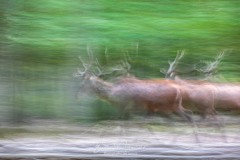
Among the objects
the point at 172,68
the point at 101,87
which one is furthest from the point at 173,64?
the point at 101,87

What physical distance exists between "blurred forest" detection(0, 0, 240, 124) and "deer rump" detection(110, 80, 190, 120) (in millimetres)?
412

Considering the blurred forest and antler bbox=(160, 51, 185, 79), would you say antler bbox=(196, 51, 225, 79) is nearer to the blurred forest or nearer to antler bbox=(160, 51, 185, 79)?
the blurred forest

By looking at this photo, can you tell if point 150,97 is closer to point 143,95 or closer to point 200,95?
point 143,95

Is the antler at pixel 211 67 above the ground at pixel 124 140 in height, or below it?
above

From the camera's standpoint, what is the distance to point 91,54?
126 inches

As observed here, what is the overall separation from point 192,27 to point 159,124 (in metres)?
0.80

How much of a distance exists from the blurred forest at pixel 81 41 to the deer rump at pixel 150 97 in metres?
0.41

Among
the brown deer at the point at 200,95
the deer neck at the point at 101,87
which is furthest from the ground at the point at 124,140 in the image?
the deer neck at the point at 101,87

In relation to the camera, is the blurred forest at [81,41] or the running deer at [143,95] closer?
the running deer at [143,95]

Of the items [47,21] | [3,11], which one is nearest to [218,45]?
[47,21]

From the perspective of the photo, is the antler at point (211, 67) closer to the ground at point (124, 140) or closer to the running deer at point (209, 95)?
the running deer at point (209, 95)

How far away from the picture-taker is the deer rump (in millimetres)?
2717

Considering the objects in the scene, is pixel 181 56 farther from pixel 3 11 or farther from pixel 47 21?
pixel 3 11

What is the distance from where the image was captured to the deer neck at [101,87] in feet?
9.10
